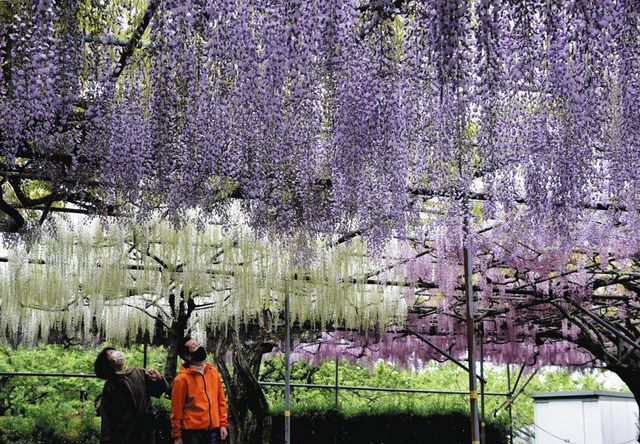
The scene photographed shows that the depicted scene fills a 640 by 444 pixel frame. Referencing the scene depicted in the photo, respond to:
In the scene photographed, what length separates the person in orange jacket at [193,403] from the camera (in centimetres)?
435

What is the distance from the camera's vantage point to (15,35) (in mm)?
3188

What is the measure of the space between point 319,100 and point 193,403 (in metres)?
1.80

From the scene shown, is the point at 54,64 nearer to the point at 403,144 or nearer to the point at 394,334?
the point at 403,144

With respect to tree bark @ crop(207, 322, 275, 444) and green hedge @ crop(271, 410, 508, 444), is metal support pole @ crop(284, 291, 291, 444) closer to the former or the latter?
tree bark @ crop(207, 322, 275, 444)

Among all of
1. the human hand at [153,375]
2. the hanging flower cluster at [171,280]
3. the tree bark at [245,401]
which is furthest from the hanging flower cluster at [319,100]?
the tree bark at [245,401]

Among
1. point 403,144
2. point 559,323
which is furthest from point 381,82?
point 559,323

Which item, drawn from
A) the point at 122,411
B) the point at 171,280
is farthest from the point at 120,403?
the point at 171,280

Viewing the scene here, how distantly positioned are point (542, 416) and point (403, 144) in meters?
8.25

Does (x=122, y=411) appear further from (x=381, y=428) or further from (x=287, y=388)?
(x=381, y=428)

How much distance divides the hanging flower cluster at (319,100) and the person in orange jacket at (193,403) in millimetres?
906

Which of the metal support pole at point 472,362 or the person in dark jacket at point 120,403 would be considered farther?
the metal support pole at point 472,362

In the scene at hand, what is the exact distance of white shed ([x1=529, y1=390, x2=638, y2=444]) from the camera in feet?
34.4

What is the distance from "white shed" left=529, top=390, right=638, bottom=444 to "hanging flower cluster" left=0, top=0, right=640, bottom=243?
6023 mm

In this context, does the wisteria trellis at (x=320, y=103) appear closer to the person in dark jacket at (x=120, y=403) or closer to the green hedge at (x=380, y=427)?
the person in dark jacket at (x=120, y=403)
